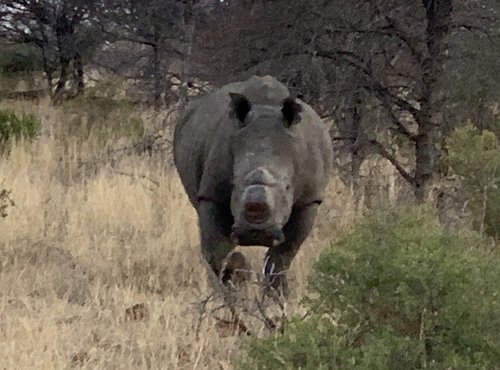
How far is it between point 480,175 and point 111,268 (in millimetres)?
2492

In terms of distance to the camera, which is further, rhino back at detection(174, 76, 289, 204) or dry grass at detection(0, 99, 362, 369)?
rhino back at detection(174, 76, 289, 204)

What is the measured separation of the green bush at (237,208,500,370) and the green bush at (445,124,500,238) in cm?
313

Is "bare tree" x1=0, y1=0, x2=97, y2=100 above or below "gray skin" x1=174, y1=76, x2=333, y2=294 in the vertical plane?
above

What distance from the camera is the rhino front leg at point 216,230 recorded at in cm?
584

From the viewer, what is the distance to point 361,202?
8.32m

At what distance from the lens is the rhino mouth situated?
5281mm

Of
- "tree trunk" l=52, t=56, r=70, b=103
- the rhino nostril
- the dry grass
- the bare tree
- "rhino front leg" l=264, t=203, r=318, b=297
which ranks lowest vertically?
the dry grass

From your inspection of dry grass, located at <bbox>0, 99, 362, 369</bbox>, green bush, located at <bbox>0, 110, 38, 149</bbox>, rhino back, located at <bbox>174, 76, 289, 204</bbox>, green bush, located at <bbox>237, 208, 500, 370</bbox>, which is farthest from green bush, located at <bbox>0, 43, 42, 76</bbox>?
green bush, located at <bbox>237, 208, 500, 370</bbox>

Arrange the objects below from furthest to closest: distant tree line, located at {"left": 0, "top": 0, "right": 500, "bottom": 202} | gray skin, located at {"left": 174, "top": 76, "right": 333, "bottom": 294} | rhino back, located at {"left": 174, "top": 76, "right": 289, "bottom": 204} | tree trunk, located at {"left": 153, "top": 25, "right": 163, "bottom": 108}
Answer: tree trunk, located at {"left": 153, "top": 25, "right": 163, "bottom": 108} → distant tree line, located at {"left": 0, "top": 0, "right": 500, "bottom": 202} → rhino back, located at {"left": 174, "top": 76, "right": 289, "bottom": 204} → gray skin, located at {"left": 174, "top": 76, "right": 333, "bottom": 294}

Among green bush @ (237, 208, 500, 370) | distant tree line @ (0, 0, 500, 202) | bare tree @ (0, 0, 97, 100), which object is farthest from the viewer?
bare tree @ (0, 0, 97, 100)

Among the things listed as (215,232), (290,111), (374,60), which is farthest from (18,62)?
(290,111)

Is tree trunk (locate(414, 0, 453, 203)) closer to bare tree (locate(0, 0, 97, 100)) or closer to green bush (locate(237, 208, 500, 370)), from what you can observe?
green bush (locate(237, 208, 500, 370))

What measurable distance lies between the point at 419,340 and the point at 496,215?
354 cm

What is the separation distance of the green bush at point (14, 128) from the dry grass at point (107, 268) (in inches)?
23.0
